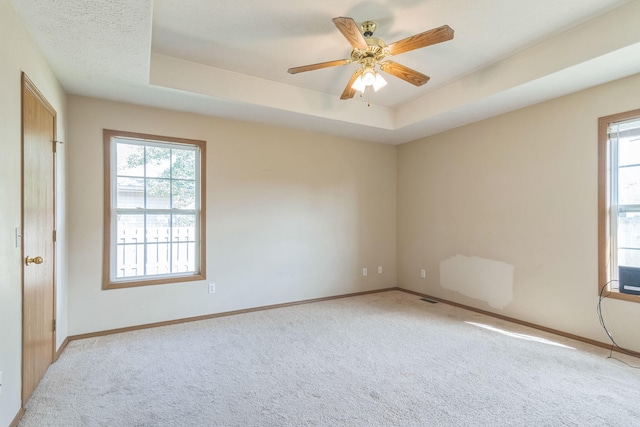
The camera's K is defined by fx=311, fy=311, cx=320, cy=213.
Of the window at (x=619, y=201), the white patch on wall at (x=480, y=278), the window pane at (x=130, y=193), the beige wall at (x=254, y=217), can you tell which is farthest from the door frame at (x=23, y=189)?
the window at (x=619, y=201)

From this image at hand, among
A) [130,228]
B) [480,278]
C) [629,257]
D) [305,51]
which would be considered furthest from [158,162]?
[629,257]

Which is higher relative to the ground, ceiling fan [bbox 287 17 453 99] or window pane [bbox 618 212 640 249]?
ceiling fan [bbox 287 17 453 99]

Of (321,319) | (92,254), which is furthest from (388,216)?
(92,254)

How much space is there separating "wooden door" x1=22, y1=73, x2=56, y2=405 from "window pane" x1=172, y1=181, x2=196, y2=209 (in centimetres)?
124

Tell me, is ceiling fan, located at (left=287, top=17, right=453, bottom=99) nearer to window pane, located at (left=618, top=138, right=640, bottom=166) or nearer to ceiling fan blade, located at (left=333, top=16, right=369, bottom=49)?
ceiling fan blade, located at (left=333, top=16, right=369, bottom=49)

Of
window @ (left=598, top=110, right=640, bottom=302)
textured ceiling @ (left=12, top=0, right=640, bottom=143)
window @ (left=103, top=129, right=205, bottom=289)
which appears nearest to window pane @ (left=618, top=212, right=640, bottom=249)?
window @ (left=598, top=110, right=640, bottom=302)

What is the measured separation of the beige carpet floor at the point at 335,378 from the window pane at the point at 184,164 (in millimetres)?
1795

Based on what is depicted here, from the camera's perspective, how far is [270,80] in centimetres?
357

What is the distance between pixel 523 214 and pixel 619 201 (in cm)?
85

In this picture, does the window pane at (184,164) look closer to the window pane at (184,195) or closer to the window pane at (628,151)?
the window pane at (184,195)

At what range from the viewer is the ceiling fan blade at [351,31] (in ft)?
6.59

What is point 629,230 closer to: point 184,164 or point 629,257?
point 629,257

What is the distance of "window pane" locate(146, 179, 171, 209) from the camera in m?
3.67

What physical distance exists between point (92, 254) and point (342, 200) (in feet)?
10.8
